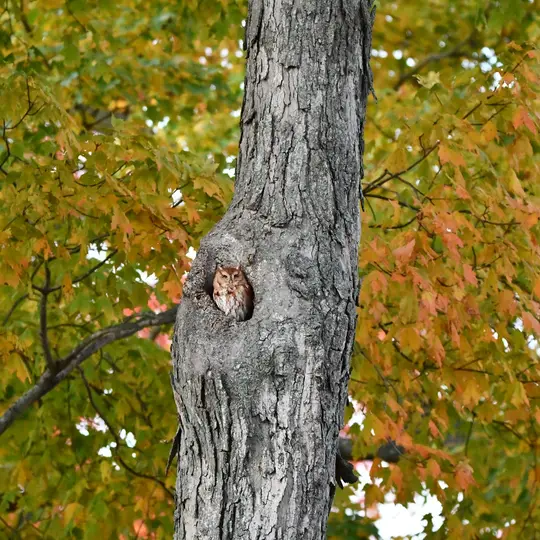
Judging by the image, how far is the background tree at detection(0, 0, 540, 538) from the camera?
11.9 ft

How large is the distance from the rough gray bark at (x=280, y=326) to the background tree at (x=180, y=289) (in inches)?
41.7

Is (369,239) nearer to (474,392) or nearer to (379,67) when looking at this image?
(474,392)

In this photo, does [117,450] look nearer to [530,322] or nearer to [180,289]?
[180,289]

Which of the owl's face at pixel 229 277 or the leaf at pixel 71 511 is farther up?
the leaf at pixel 71 511

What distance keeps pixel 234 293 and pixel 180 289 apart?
1.44m

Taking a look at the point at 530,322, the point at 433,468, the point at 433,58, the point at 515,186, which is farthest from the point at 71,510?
the point at 433,58

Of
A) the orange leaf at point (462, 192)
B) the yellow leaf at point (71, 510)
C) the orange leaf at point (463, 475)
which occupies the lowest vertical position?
the yellow leaf at point (71, 510)

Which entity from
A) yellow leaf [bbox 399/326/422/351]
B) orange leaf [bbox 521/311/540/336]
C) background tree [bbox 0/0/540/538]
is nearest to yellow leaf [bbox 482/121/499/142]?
background tree [bbox 0/0/540/538]

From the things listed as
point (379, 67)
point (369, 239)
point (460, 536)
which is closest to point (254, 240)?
point (369, 239)

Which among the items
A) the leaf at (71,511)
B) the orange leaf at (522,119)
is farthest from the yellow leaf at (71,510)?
the orange leaf at (522,119)

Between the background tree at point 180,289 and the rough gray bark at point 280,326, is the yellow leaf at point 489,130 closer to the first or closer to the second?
the background tree at point 180,289

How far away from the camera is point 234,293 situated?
2.30 meters

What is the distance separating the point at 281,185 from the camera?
96.0 inches

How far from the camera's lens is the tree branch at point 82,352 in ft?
12.9
